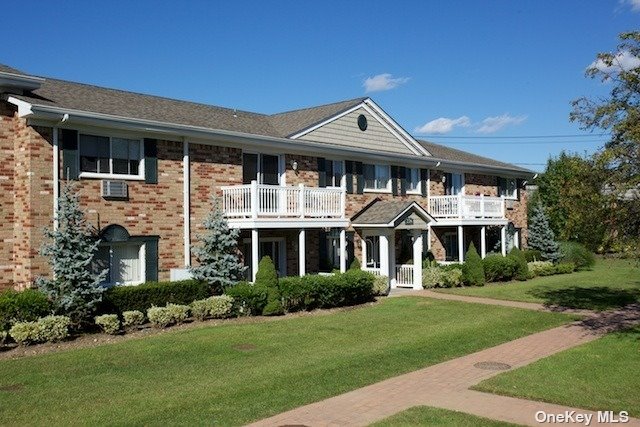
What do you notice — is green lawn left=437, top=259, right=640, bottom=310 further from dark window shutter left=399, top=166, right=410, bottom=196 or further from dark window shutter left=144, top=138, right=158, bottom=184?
dark window shutter left=144, top=138, right=158, bottom=184

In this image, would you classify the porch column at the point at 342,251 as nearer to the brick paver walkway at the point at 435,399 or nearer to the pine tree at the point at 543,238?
the brick paver walkway at the point at 435,399

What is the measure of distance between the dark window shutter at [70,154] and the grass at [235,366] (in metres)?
4.92

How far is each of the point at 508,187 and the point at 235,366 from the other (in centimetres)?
2694

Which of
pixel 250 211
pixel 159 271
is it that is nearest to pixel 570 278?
pixel 250 211

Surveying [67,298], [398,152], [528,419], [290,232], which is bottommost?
[528,419]

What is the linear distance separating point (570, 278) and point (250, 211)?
57.8 ft

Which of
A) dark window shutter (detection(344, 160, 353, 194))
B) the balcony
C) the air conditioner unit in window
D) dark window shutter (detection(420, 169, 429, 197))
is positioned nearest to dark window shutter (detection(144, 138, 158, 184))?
the air conditioner unit in window

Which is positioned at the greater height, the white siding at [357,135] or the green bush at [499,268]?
the white siding at [357,135]

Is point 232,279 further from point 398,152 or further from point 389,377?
point 398,152

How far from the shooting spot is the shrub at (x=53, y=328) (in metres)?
13.2

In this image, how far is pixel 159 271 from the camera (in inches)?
688

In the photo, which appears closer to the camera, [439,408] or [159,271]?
[439,408]

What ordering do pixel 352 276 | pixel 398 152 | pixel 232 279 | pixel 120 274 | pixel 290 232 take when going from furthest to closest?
pixel 398 152, pixel 290 232, pixel 352 276, pixel 232 279, pixel 120 274

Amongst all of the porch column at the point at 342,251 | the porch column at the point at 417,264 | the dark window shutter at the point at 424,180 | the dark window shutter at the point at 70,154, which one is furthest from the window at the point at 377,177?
the dark window shutter at the point at 70,154
